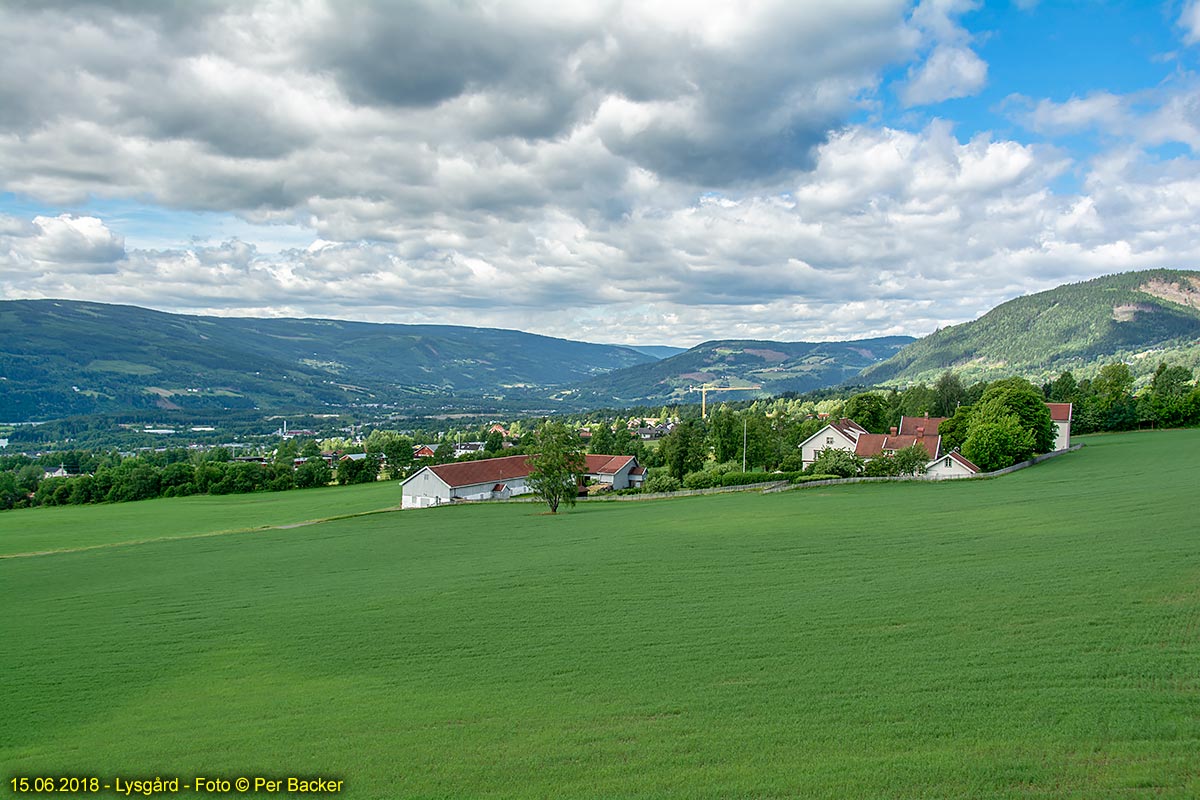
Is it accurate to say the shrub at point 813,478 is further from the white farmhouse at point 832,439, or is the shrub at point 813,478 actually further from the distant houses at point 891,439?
the white farmhouse at point 832,439

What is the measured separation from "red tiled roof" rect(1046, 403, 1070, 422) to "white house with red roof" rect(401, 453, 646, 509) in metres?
53.0

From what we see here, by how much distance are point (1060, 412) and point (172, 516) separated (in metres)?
100

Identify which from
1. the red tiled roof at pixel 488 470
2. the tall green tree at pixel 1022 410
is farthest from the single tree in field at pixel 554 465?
the tall green tree at pixel 1022 410

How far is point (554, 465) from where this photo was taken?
57.2m

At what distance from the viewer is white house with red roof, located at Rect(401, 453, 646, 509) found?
70.6m

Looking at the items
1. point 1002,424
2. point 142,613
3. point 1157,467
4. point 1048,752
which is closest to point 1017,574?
point 1048,752

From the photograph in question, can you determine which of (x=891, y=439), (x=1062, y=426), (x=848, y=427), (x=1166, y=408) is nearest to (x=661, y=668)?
(x=891, y=439)

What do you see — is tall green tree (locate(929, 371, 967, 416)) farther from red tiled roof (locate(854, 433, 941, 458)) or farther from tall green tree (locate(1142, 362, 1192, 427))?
red tiled roof (locate(854, 433, 941, 458))

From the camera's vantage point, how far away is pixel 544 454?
57.4 metres

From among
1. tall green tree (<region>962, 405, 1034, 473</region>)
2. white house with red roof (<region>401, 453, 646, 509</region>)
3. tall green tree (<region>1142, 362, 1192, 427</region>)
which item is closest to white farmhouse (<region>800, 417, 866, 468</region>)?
tall green tree (<region>962, 405, 1034, 473</region>)

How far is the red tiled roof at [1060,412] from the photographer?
79.8 meters

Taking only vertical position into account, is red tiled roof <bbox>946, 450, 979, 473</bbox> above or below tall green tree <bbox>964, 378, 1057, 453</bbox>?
below

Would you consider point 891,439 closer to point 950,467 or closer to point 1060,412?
point 950,467

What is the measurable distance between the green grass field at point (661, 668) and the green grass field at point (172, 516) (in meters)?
22.6
